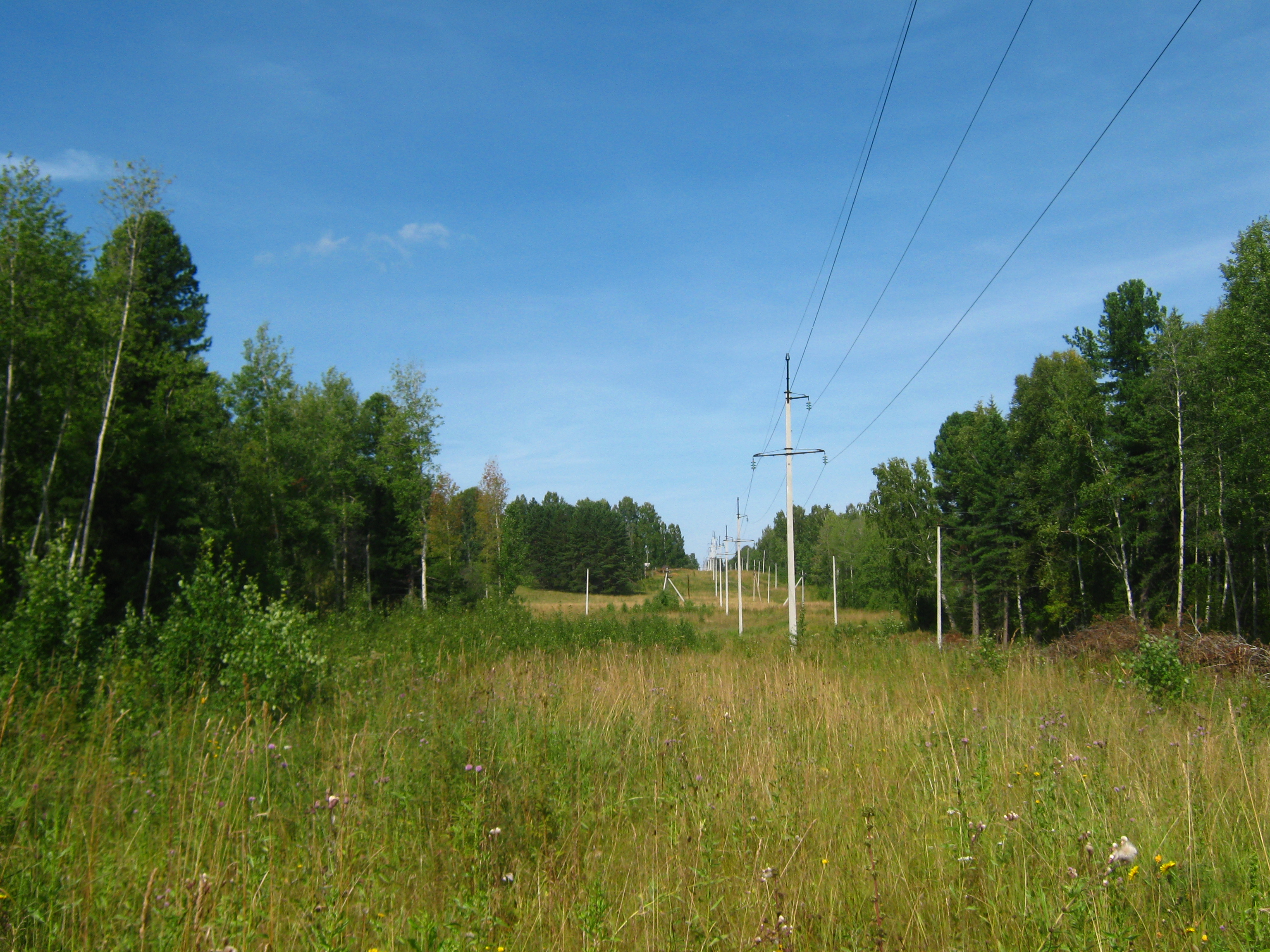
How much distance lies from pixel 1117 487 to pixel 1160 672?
2790cm

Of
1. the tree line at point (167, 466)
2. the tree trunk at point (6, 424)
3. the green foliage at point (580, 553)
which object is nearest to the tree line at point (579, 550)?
the green foliage at point (580, 553)

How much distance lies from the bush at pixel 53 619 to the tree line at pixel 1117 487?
19911 millimetres

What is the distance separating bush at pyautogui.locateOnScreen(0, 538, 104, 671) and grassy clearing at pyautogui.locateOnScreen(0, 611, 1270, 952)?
135 cm

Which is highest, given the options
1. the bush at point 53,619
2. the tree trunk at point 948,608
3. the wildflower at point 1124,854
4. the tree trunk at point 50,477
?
the tree trunk at point 50,477

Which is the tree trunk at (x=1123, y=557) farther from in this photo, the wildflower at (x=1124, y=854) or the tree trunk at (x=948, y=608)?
the wildflower at (x=1124, y=854)

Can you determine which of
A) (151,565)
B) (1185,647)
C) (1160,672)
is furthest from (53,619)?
(151,565)

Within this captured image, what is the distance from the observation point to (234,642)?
770 cm

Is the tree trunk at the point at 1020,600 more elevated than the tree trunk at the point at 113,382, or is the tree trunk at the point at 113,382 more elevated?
the tree trunk at the point at 113,382

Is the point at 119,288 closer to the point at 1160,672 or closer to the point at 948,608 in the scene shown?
the point at 1160,672

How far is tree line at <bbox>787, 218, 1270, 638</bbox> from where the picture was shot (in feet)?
83.3

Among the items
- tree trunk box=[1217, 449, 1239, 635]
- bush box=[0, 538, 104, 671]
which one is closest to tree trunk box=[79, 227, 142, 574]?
bush box=[0, 538, 104, 671]

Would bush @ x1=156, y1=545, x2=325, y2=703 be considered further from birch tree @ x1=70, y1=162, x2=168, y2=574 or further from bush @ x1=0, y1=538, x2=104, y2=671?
birch tree @ x1=70, y1=162, x2=168, y2=574

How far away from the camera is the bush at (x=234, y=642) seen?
7.20 m

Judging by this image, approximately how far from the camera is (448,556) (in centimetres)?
4300
